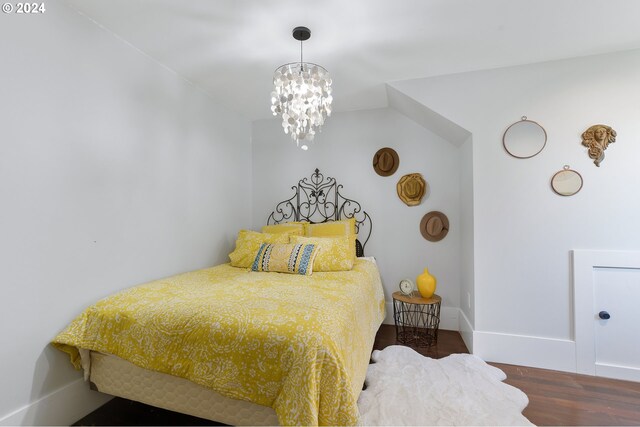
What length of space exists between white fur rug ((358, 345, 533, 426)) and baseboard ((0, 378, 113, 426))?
1.72 metres

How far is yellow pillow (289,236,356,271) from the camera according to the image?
255 cm

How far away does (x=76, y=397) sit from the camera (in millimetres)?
1782

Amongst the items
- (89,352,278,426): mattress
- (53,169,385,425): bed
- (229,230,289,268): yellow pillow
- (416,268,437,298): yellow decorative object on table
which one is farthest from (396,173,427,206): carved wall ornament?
(89,352,278,426): mattress

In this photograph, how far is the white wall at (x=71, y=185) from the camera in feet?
5.02

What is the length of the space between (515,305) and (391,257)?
122cm

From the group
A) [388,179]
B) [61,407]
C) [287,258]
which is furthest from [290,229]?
[61,407]

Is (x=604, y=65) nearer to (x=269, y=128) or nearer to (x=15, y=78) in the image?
(x=269, y=128)

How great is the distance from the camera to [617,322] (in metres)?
2.18

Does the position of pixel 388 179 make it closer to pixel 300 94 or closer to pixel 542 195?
pixel 542 195

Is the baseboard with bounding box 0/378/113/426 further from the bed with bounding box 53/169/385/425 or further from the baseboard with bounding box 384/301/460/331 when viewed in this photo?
the baseboard with bounding box 384/301/460/331

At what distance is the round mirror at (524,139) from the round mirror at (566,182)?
0.81 feet

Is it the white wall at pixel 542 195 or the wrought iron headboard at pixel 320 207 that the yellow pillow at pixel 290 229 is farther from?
the white wall at pixel 542 195

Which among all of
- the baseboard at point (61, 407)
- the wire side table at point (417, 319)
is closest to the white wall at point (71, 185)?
the baseboard at point (61, 407)

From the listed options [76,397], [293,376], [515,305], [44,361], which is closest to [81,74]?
[44,361]
